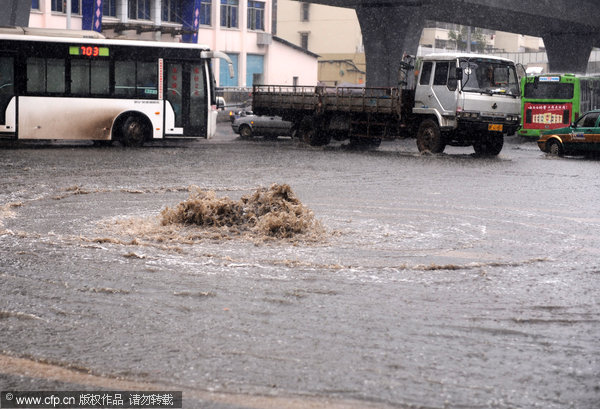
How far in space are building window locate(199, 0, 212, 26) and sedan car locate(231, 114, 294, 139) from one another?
2591cm

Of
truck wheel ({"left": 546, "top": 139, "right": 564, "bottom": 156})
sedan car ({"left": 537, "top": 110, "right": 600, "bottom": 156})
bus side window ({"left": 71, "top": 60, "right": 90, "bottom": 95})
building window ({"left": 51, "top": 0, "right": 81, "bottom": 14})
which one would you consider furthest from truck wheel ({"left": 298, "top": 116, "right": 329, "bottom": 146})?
building window ({"left": 51, "top": 0, "right": 81, "bottom": 14})

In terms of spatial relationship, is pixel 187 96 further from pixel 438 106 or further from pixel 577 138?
pixel 577 138

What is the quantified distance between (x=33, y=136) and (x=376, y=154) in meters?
9.50

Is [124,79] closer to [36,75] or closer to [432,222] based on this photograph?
[36,75]

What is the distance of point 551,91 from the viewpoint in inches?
1377

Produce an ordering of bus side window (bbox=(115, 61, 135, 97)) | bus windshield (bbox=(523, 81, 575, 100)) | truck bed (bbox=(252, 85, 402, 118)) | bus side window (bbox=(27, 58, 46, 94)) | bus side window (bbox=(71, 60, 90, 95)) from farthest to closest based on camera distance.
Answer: bus windshield (bbox=(523, 81, 575, 100)) < truck bed (bbox=(252, 85, 402, 118)) < bus side window (bbox=(115, 61, 135, 97)) < bus side window (bbox=(71, 60, 90, 95)) < bus side window (bbox=(27, 58, 46, 94))

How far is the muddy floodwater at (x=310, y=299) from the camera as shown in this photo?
452 centimetres

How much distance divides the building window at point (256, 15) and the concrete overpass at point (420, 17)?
18979 mm

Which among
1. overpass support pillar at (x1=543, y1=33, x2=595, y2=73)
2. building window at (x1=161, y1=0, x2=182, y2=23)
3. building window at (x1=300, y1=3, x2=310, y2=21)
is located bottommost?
overpass support pillar at (x1=543, y1=33, x2=595, y2=73)

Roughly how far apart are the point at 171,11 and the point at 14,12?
26765 mm

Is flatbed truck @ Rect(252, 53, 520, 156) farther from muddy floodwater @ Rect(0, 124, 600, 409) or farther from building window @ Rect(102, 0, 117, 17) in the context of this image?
building window @ Rect(102, 0, 117, 17)

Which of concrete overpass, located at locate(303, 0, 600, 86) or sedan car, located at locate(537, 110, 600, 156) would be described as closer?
sedan car, located at locate(537, 110, 600, 156)

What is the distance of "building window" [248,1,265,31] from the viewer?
2393 inches

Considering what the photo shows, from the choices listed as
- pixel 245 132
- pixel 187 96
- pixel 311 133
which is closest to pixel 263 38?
pixel 245 132
